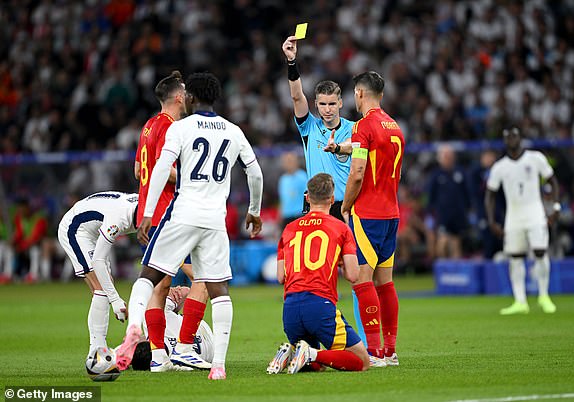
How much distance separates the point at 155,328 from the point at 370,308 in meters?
1.95

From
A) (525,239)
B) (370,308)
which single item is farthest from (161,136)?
(525,239)

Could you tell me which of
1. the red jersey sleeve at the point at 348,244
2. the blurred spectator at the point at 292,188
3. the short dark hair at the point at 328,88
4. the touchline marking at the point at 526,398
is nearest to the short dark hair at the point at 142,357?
the red jersey sleeve at the point at 348,244

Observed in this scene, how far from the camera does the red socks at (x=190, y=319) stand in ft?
32.9

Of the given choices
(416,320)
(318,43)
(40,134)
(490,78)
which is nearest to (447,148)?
(490,78)

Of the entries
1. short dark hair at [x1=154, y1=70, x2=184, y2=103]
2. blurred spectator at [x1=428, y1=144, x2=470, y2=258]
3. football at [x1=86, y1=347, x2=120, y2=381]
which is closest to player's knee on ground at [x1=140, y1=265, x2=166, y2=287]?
football at [x1=86, y1=347, x2=120, y2=381]

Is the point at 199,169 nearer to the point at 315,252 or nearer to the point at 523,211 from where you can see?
the point at 315,252

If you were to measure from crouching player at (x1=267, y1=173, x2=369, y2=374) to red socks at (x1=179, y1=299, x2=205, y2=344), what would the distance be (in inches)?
32.7

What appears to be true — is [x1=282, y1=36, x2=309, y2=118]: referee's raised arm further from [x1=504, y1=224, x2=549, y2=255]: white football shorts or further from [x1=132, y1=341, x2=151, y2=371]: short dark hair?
[x1=504, y1=224, x2=549, y2=255]: white football shorts

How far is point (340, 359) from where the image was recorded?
9.63 metres

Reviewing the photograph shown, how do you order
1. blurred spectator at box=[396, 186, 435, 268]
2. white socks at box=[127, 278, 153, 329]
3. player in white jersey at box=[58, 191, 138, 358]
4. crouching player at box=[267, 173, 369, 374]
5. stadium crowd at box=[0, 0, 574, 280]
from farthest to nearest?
1. blurred spectator at box=[396, 186, 435, 268]
2. stadium crowd at box=[0, 0, 574, 280]
3. player in white jersey at box=[58, 191, 138, 358]
4. crouching player at box=[267, 173, 369, 374]
5. white socks at box=[127, 278, 153, 329]

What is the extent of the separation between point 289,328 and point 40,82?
22.0m

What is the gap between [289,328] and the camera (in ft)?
31.8

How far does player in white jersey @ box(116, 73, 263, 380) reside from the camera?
30.2ft

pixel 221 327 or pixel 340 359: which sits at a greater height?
pixel 221 327
